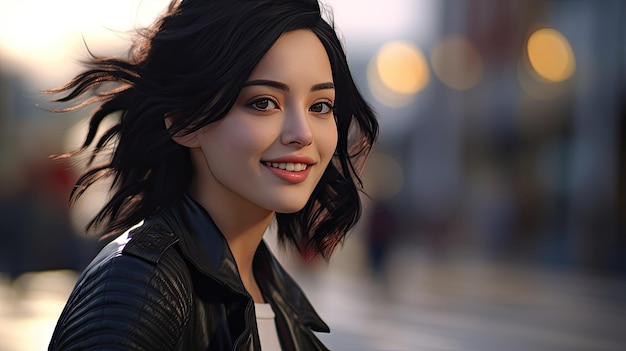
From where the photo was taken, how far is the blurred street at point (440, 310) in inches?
411

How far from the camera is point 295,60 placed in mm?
2369

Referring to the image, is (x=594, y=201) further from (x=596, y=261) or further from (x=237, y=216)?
(x=237, y=216)

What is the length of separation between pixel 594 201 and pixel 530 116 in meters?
5.01

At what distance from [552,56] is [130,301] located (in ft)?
79.7

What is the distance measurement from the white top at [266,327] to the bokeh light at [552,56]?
2326cm

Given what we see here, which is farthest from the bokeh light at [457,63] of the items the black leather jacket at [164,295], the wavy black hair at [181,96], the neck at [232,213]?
the black leather jacket at [164,295]

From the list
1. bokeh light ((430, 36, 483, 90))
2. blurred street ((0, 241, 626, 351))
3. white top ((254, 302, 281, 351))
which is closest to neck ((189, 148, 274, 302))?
white top ((254, 302, 281, 351))

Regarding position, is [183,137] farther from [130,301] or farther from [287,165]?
[130,301]

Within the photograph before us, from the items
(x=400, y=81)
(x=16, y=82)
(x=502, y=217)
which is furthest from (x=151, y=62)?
(x=400, y=81)

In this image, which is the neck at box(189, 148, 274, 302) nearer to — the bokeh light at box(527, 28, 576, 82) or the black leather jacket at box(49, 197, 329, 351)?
the black leather jacket at box(49, 197, 329, 351)

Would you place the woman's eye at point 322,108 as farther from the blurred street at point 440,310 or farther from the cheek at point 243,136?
the blurred street at point 440,310

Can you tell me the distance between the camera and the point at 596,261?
22.9m

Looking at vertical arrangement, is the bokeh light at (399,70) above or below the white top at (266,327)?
above

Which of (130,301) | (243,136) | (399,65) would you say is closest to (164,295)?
(130,301)
